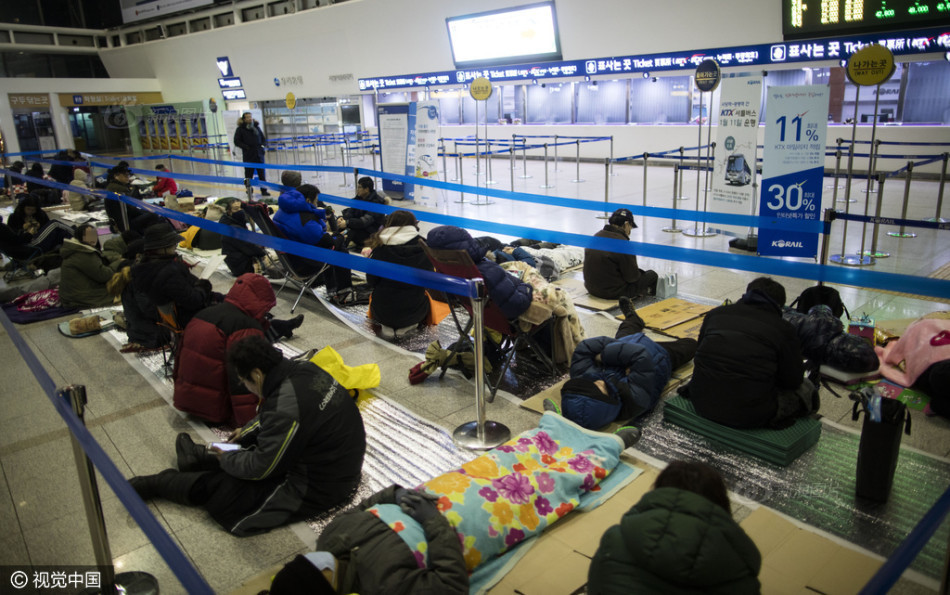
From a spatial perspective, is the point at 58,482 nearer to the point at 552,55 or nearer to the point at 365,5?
the point at 552,55

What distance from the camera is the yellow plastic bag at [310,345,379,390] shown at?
14.9ft

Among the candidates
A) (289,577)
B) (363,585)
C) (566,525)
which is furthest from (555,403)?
(289,577)

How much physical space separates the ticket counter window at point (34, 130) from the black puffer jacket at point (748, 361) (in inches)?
1202

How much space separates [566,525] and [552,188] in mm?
11355

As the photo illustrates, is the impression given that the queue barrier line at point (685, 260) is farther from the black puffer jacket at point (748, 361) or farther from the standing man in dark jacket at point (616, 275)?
the standing man in dark jacket at point (616, 275)

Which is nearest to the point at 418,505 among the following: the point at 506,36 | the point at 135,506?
the point at 135,506

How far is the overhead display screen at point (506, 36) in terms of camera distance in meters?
15.5

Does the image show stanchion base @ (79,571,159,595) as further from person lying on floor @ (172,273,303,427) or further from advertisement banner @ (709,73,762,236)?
advertisement banner @ (709,73,762,236)

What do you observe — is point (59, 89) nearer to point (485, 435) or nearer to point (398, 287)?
point (398, 287)

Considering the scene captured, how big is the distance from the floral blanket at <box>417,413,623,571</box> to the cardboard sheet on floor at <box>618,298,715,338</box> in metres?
2.20

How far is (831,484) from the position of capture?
11.0 feet

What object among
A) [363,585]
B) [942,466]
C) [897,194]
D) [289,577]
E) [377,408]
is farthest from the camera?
[897,194]

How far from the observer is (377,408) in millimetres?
4438

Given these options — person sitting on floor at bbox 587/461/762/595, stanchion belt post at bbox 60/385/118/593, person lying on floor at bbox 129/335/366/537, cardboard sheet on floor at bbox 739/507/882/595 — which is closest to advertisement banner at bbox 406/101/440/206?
person lying on floor at bbox 129/335/366/537
